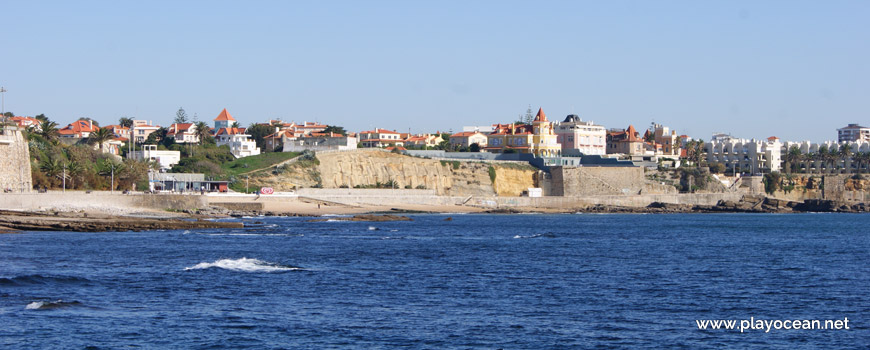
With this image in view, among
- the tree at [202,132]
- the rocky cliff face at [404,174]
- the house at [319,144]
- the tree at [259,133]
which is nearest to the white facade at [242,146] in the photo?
the tree at [202,132]

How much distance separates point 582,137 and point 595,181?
25255 mm

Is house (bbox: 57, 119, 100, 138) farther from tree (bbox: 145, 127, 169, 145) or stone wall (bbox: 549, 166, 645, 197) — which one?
stone wall (bbox: 549, 166, 645, 197)

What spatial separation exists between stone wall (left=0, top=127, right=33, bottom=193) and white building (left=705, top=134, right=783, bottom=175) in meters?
101

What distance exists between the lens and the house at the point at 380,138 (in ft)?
437

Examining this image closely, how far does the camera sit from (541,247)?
46719 mm

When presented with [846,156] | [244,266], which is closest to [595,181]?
[846,156]

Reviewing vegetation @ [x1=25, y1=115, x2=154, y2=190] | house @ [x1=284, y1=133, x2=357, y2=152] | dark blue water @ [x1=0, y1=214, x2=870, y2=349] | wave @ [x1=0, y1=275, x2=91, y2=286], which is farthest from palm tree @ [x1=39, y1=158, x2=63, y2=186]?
wave @ [x1=0, y1=275, x2=91, y2=286]

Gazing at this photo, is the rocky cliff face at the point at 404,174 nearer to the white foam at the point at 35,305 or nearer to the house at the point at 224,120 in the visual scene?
the house at the point at 224,120

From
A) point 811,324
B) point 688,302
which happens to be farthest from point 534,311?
point 811,324

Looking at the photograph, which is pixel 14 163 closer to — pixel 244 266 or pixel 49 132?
pixel 49 132

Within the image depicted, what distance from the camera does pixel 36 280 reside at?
29.7 metres

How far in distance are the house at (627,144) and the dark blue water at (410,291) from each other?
84.7 meters

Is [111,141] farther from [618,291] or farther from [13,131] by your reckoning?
[618,291]

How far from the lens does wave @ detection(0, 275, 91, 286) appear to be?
29.1m
